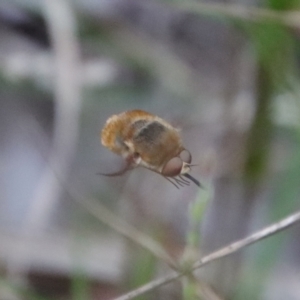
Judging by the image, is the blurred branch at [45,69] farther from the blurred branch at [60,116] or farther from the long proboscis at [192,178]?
the long proboscis at [192,178]

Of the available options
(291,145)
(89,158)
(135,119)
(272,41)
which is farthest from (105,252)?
(135,119)

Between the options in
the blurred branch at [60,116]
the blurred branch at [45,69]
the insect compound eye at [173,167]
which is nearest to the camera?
the insect compound eye at [173,167]

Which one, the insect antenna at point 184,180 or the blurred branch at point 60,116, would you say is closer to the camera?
the insect antenna at point 184,180

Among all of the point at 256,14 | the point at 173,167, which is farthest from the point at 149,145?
the point at 256,14

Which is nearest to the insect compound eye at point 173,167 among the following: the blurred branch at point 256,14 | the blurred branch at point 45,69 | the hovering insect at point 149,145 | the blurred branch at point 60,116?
the hovering insect at point 149,145

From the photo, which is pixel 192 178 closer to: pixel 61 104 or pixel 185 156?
pixel 185 156

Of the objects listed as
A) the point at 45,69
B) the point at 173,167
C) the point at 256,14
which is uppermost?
the point at 45,69

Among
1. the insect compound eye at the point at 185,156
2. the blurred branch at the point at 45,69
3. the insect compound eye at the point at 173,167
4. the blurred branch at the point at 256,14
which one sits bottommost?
the insect compound eye at the point at 173,167
